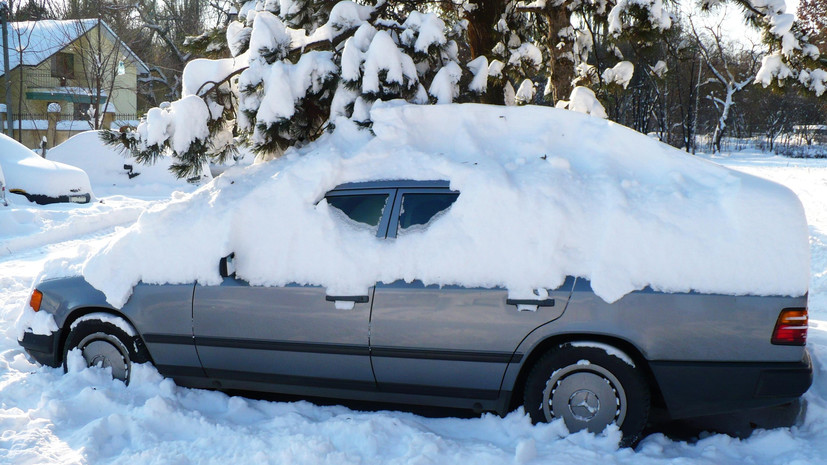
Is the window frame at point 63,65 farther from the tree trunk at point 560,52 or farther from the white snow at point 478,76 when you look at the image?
the white snow at point 478,76

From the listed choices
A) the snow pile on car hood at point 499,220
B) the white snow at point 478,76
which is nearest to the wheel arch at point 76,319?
the snow pile on car hood at point 499,220

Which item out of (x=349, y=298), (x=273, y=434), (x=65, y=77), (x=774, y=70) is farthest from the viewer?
(x=65, y=77)

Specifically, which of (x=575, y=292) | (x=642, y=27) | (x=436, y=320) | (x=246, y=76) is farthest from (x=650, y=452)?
(x=642, y=27)

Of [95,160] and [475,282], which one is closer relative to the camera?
[475,282]

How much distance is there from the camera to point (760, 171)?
18.4m

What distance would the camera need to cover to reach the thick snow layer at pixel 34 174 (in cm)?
1238

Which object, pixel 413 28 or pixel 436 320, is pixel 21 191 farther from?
pixel 436 320

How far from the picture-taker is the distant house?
88.0 feet

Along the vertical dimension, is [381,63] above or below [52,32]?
below

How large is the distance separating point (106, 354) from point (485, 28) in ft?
18.6

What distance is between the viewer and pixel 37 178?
12.5m

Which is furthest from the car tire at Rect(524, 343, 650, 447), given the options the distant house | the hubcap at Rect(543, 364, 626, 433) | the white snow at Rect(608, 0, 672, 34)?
the distant house

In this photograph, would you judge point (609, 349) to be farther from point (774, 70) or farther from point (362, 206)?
point (774, 70)

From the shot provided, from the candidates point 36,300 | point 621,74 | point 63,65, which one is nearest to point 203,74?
point 36,300
